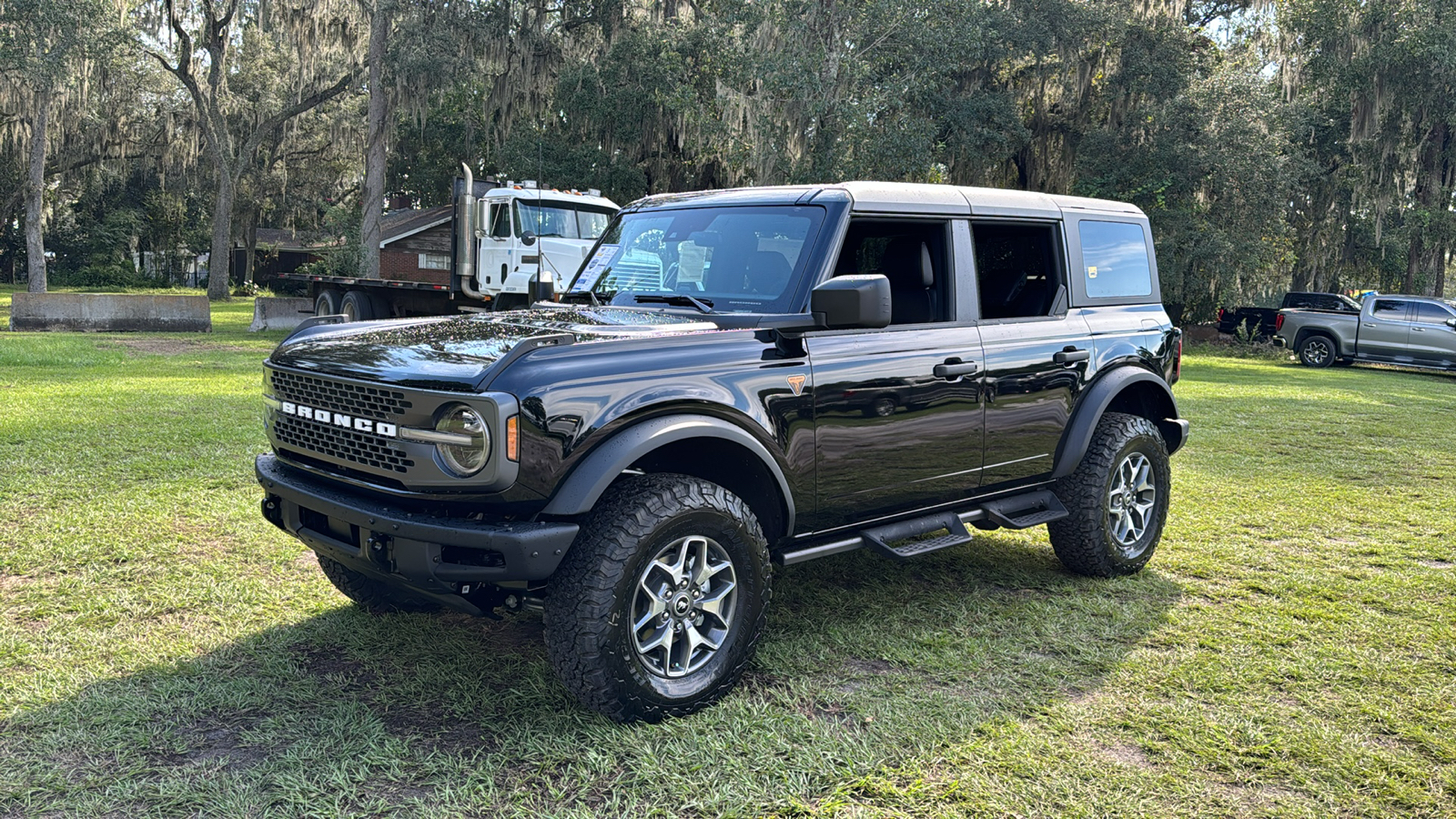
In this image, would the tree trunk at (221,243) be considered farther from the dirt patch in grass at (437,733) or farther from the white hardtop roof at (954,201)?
the dirt patch in grass at (437,733)

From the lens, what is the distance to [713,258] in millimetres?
4566

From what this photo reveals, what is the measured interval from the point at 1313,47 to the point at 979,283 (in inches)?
1106

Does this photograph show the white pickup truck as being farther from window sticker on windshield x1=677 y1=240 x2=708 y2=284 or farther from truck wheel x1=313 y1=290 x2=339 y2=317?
window sticker on windshield x1=677 y1=240 x2=708 y2=284

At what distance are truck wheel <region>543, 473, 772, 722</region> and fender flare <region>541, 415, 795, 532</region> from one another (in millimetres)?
162

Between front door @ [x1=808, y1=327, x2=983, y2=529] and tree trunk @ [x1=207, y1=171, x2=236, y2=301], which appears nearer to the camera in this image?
front door @ [x1=808, y1=327, x2=983, y2=529]

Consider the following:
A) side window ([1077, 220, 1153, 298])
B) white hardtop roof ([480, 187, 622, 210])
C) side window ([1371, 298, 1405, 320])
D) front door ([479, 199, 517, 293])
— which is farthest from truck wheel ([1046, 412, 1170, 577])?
side window ([1371, 298, 1405, 320])

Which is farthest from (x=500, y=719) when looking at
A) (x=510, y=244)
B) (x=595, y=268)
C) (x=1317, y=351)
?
(x=1317, y=351)

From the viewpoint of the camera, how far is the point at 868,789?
3.23 meters

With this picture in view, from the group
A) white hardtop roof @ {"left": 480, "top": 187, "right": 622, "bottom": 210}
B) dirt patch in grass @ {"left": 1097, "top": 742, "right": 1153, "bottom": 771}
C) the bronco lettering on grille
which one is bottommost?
dirt patch in grass @ {"left": 1097, "top": 742, "right": 1153, "bottom": 771}

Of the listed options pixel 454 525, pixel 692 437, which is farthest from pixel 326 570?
pixel 692 437

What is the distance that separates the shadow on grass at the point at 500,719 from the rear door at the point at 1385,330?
66.6 feet

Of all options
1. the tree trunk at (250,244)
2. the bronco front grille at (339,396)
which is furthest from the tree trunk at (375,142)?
the tree trunk at (250,244)

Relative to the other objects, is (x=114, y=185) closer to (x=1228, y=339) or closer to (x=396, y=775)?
(x=1228, y=339)

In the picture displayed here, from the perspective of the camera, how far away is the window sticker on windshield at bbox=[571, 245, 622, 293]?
5016 millimetres
